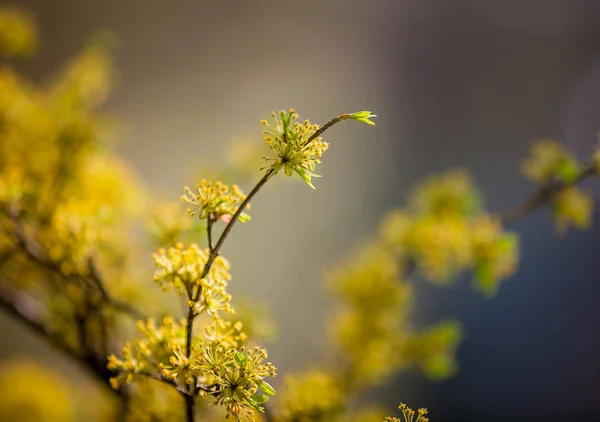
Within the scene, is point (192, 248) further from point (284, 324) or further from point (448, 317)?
point (448, 317)

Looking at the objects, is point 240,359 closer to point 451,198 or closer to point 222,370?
point 222,370

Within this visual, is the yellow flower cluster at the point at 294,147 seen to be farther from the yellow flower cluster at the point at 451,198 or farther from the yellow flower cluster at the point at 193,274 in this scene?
the yellow flower cluster at the point at 451,198

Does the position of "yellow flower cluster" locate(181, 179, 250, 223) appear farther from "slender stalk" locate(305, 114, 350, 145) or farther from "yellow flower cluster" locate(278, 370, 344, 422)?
"yellow flower cluster" locate(278, 370, 344, 422)

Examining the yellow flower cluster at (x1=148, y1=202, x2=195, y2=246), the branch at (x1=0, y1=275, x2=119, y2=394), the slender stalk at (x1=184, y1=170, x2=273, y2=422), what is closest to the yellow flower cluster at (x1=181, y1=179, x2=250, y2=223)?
the slender stalk at (x1=184, y1=170, x2=273, y2=422)

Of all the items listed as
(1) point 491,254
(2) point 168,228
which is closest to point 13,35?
(2) point 168,228

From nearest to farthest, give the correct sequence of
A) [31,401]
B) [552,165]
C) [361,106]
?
[552,165] → [31,401] → [361,106]

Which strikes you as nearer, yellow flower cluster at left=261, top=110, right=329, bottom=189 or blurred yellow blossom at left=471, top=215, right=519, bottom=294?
yellow flower cluster at left=261, top=110, right=329, bottom=189

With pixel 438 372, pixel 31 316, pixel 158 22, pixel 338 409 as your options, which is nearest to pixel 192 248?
pixel 338 409
